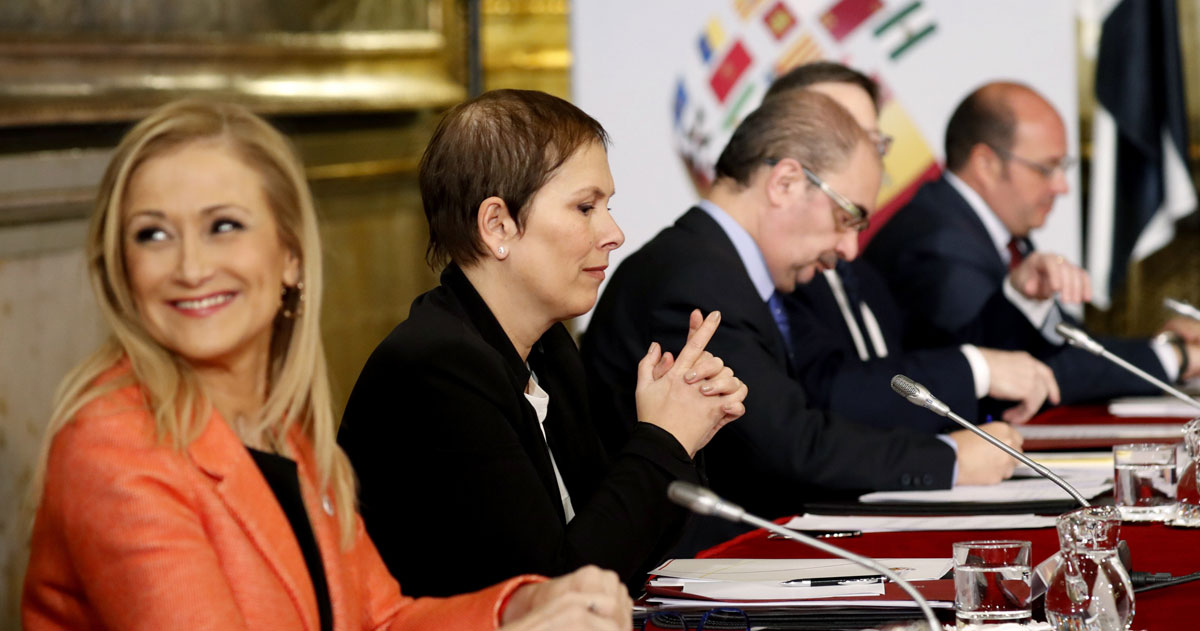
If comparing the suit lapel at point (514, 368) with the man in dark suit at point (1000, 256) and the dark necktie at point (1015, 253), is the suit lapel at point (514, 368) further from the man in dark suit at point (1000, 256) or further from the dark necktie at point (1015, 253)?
the dark necktie at point (1015, 253)

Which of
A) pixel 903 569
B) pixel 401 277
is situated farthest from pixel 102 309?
pixel 401 277

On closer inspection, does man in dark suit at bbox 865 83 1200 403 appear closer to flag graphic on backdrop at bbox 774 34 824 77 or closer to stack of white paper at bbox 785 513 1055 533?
flag graphic on backdrop at bbox 774 34 824 77

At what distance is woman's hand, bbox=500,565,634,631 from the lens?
1404mm

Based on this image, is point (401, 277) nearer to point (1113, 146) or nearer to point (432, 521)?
point (1113, 146)

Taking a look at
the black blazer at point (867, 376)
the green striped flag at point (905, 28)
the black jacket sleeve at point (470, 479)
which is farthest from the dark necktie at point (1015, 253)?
the black jacket sleeve at point (470, 479)

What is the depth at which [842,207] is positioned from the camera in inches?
107

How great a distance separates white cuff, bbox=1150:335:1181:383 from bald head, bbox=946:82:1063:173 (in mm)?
743

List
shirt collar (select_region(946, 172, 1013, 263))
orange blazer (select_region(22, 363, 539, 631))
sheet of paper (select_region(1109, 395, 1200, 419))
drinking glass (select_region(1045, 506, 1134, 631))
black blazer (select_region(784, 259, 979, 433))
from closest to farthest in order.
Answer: orange blazer (select_region(22, 363, 539, 631))
drinking glass (select_region(1045, 506, 1134, 631))
black blazer (select_region(784, 259, 979, 433))
sheet of paper (select_region(1109, 395, 1200, 419))
shirt collar (select_region(946, 172, 1013, 263))

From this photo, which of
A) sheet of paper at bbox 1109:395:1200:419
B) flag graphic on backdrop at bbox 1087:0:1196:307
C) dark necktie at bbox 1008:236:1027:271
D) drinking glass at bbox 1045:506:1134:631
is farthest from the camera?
flag graphic on backdrop at bbox 1087:0:1196:307

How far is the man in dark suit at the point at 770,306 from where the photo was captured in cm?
243

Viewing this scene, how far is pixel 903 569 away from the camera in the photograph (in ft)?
5.95

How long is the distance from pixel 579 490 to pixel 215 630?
739 millimetres

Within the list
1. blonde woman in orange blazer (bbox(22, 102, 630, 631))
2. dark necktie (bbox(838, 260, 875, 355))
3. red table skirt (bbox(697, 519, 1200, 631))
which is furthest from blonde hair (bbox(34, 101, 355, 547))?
dark necktie (bbox(838, 260, 875, 355))

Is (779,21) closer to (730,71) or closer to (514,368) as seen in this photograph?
(730,71)
